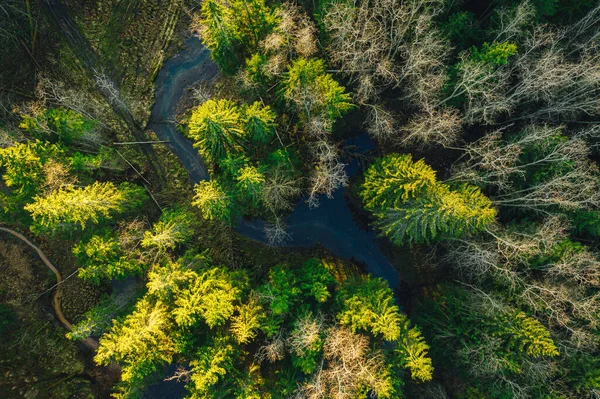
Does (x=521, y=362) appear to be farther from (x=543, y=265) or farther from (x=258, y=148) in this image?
(x=258, y=148)

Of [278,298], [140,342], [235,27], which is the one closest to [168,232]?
[140,342]

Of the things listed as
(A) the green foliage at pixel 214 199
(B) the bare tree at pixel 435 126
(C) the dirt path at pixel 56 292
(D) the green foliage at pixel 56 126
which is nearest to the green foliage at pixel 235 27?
(A) the green foliage at pixel 214 199

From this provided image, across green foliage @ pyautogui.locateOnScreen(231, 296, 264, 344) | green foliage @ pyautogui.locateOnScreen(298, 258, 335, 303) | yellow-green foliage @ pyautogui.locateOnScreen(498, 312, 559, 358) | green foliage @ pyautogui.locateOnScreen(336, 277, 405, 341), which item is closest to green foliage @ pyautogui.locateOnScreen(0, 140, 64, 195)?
green foliage @ pyautogui.locateOnScreen(231, 296, 264, 344)

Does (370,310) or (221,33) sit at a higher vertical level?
(221,33)

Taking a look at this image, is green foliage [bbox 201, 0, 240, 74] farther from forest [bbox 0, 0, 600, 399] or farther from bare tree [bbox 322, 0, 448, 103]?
bare tree [bbox 322, 0, 448, 103]

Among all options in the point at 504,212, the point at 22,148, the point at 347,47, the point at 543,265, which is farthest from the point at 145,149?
the point at 543,265

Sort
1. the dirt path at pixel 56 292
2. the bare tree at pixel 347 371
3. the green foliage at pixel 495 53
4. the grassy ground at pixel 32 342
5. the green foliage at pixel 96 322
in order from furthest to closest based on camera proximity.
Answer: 1. the dirt path at pixel 56 292
2. the grassy ground at pixel 32 342
3. the green foliage at pixel 96 322
4. the bare tree at pixel 347 371
5. the green foliage at pixel 495 53

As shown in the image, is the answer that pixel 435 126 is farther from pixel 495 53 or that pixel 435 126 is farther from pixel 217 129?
pixel 217 129

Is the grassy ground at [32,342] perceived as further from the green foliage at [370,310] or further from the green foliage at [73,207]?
the green foliage at [370,310]
